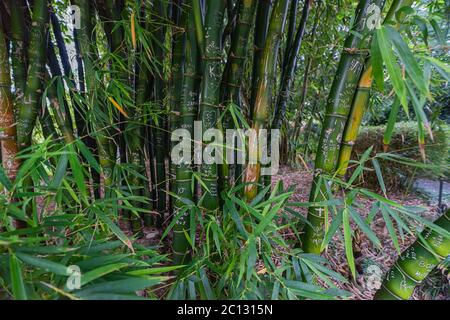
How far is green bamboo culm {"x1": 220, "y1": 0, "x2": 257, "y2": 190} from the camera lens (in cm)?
76

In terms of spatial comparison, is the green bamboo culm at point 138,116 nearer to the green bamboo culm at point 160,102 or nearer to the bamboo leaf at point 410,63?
the green bamboo culm at point 160,102

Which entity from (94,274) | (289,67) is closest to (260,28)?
(289,67)

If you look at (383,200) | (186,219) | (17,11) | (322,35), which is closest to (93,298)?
(186,219)

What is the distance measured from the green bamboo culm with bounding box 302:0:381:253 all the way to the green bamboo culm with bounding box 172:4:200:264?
0.44 m

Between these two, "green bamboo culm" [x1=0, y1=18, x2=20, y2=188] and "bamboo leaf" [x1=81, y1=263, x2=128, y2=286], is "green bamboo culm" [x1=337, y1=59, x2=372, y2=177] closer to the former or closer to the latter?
"bamboo leaf" [x1=81, y1=263, x2=128, y2=286]

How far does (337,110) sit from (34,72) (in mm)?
1002

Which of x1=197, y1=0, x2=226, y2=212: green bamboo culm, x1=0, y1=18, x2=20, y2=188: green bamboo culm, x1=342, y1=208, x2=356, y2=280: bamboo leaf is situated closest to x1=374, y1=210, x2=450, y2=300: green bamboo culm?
x1=342, y1=208, x2=356, y2=280: bamboo leaf

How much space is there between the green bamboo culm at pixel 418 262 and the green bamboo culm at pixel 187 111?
2.14 ft

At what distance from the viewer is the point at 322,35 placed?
144cm

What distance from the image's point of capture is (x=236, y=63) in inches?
33.2

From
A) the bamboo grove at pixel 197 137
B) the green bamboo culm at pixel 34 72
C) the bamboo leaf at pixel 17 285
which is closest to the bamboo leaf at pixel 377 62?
the bamboo grove at pixel 197 137

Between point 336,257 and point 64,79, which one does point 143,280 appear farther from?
point 336,257

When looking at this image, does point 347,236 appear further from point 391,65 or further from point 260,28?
point 260,28
